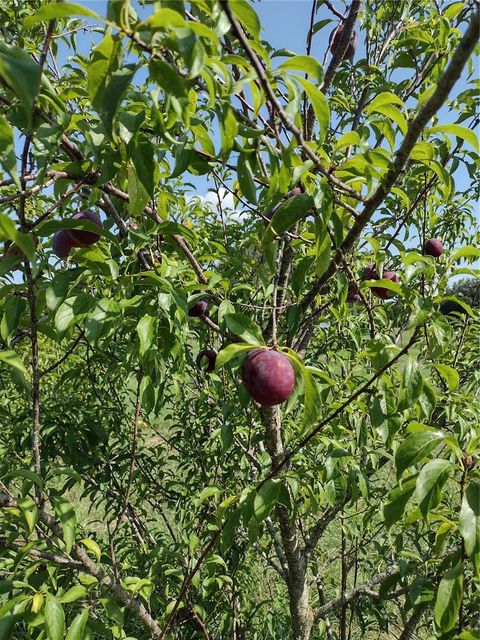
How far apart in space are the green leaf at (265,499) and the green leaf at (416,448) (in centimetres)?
37

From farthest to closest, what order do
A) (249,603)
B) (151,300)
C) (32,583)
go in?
(249,603)
(32,583)
(151,300)

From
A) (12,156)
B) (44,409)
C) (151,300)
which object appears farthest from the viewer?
(44,409)

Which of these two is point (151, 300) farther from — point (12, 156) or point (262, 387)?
point (12, 156)

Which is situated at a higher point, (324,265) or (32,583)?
(324,265)

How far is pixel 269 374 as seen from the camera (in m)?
1.08

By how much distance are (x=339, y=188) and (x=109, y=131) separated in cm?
57

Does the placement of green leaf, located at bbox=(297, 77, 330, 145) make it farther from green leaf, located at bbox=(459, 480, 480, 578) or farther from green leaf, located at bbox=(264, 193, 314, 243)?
green leaf, located at bbox=(459, 480, 480, 578)

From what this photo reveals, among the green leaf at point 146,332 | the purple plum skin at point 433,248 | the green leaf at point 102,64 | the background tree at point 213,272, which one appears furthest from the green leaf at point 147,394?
the purple plum skin at point 433,248

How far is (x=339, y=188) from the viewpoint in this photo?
3.62 ft

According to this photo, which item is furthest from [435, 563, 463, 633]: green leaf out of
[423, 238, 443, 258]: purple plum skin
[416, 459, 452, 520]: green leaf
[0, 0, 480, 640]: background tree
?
[423, 238, 443, 258]: purple plum skin

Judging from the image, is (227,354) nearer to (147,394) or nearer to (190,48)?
(147,394)

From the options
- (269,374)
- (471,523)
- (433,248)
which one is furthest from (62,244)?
(433,248)

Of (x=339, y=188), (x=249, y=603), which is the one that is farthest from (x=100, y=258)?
(x=249, y=603)

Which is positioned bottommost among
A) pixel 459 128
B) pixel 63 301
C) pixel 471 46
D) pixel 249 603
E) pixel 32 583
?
pixel 249 603
